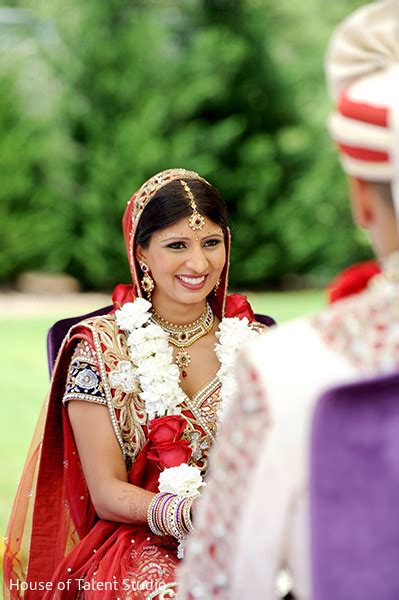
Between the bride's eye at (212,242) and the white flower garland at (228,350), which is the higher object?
the bride's eye at (212,242)

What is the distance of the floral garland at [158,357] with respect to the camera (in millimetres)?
3143

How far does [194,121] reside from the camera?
60.7ft

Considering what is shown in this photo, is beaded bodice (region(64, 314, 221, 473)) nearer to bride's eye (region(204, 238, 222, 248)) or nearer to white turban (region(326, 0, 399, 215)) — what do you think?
bride's eye (region(204, 238, 222, 248))

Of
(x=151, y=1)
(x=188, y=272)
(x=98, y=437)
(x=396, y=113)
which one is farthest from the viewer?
(x=151, y=1)

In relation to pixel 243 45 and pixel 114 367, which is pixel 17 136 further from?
pixel 114 367

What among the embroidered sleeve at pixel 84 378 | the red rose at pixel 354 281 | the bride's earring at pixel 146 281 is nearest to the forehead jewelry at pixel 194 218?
the bride's earring at pixel 146 281

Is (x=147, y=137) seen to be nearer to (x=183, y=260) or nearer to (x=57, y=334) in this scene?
(x=57, y=334)

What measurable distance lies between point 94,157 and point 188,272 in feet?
49.9

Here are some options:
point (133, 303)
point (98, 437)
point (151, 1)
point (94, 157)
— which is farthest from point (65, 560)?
point (151, 1)

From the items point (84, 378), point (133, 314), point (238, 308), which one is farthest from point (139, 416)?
point (238, 308)

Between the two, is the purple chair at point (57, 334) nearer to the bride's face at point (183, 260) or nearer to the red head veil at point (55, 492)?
the red head veil at point (55, 492)

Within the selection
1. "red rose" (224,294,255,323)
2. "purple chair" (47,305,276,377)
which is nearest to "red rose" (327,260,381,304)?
"red rose" (224,294,255,323)

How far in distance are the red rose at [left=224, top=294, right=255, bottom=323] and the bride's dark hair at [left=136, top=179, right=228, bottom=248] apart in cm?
30

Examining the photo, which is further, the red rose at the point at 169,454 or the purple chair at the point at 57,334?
the purple chair at the point at 57,334
